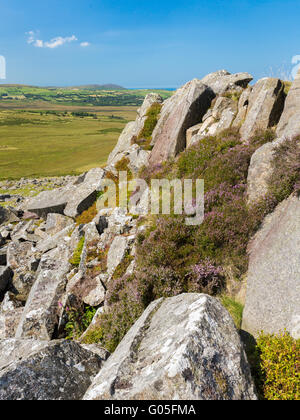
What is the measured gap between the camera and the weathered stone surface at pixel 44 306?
1027 centimetres

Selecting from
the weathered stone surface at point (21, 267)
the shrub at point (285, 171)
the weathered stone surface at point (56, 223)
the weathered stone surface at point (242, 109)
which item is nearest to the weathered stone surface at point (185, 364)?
the shrub at point (285, 171)

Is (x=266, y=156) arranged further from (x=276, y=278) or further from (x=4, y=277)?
(x=4, y=277)

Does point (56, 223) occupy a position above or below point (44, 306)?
above

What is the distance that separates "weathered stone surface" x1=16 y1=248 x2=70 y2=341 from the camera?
10.3 meters

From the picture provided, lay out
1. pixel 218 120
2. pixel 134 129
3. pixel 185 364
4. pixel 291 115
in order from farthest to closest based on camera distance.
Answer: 1. pixel 134 129
2. pixel 218 120
3. pixel 291 115
4. pixel 185 364

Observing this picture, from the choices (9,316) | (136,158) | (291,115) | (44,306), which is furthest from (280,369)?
(136,158)

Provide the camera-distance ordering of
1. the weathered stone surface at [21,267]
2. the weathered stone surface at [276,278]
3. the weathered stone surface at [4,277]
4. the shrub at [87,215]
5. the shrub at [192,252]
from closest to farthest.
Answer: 1. the weathered stone surface at [276,278]
2. the shrub at [192,252]
3. the weathered stone surface at [21,267]
4. the weathered stone surface at [4,277]
5. the shrub at [87,215]

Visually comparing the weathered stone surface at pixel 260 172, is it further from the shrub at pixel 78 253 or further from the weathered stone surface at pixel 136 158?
the weathered stone surface at pixel 136 158

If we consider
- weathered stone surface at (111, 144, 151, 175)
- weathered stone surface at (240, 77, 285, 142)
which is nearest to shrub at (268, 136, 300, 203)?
weathered stone surface at (240, 77, 285, 142)

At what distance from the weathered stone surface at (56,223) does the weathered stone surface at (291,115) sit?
14685 mm

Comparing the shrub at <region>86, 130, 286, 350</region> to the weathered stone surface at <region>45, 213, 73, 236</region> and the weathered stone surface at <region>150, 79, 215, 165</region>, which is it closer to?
the weathered stone surface at <region>150, 79, 215, 165</region>

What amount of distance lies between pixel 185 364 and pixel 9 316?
10.4 metres

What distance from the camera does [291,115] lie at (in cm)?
1324
